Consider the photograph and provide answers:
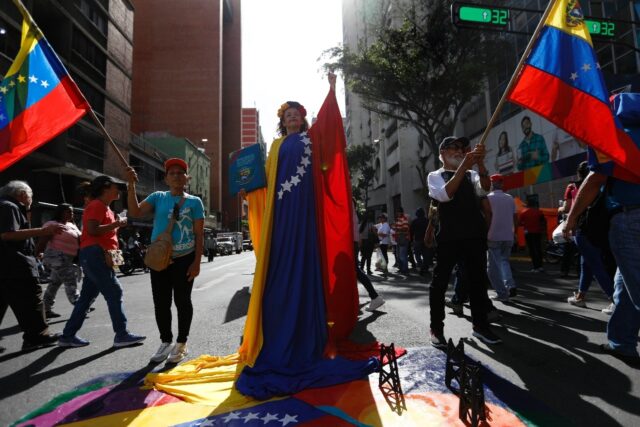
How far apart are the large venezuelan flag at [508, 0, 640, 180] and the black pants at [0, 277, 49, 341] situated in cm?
484

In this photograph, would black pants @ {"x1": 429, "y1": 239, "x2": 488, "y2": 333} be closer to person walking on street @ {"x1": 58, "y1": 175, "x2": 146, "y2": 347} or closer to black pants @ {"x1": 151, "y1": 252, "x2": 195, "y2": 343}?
black pants @ {"x1": 151, "y1": 252, "x2": 195, "y2": 343}

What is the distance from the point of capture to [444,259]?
143 inches

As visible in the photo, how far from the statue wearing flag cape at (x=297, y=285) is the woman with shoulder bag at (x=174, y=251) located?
463 millimetres

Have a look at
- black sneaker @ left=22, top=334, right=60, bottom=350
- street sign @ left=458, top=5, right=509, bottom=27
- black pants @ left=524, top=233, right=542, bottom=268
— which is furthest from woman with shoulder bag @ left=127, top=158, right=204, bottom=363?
black pants @ left=524, top=233, right=542, bottom=268

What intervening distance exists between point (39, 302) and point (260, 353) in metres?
2.81

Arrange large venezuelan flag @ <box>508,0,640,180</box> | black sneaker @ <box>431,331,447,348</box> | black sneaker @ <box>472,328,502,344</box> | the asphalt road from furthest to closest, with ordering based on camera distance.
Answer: black sneaker @ <box>472,328,502,344</box>, black sneaker @ <box>431,331,447,348</box>, large venezuelan flag @ <box>508,0,640,180</box>, the asphalt road

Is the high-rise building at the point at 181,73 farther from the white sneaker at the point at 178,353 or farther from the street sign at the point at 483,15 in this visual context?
the white sneaker at the point at 178,353

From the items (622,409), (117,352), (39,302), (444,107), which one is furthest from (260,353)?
(444,107)

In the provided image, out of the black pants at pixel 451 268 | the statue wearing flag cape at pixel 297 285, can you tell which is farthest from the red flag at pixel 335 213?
the black pants at pixel 451 268

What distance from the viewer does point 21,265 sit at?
4004 mm

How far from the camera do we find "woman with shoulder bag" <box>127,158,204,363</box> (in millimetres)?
3512

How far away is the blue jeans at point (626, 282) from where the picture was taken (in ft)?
9.24

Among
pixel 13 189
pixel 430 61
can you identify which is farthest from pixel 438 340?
pixel 430 61

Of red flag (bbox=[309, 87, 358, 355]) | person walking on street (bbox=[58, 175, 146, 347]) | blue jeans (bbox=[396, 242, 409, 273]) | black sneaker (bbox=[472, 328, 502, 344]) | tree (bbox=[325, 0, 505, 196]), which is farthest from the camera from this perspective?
tree (bbox=[325, 0, 505, 196])
